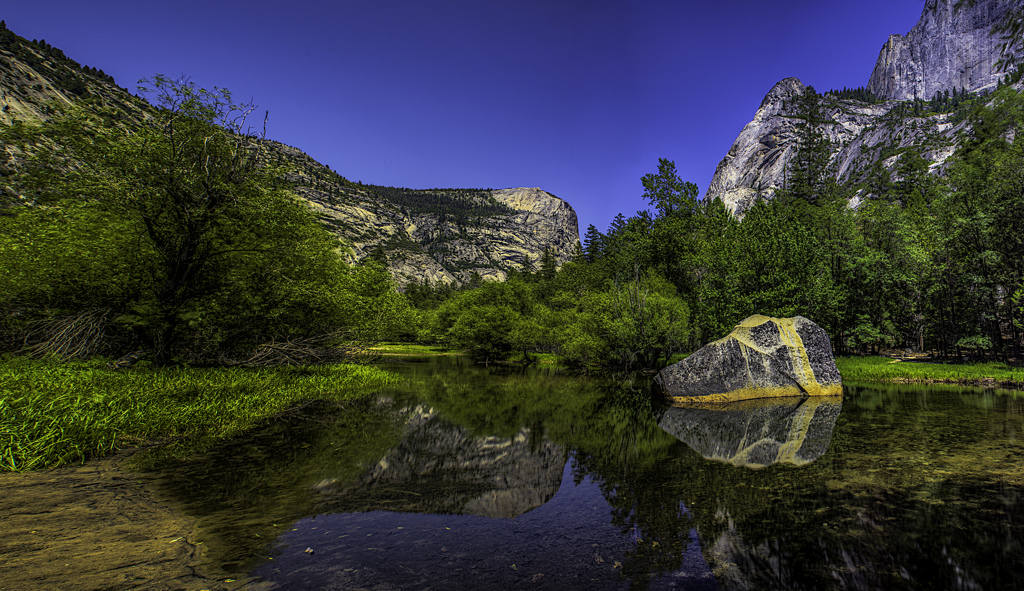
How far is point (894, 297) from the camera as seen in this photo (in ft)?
111

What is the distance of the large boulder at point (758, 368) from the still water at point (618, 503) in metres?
5.04

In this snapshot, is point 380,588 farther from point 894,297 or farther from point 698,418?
point 894,297

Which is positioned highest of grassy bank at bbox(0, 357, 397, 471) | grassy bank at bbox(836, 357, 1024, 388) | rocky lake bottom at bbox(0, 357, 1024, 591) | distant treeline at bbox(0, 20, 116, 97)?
distant treeline at bbox(0, 20, 116, 97)

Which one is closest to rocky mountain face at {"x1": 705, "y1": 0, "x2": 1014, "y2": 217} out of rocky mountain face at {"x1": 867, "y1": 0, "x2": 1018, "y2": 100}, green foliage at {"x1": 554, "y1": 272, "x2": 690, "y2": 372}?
rocky mountain face at {"x1": 867, "y1": 0, "x2": 1018, "y2": 100}

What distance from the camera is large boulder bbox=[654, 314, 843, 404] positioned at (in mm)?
18656

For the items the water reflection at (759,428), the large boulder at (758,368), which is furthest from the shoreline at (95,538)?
the large boulder at (758,368)

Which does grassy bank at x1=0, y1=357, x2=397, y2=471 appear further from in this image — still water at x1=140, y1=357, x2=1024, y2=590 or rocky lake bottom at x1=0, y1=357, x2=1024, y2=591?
still water at x1=140, y1=357, x2=1024, y2=590

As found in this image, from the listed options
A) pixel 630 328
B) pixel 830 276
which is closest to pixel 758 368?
pixel 630 328

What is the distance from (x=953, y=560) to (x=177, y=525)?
405 inches

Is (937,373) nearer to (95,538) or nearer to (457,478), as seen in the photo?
(457,478)

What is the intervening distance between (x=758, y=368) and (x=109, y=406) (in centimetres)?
2417

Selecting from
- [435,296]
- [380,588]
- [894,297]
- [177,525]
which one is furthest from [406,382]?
[435,296]

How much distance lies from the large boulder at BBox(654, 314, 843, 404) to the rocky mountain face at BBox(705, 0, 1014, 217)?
10925cm

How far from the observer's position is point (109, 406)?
9219 mm
